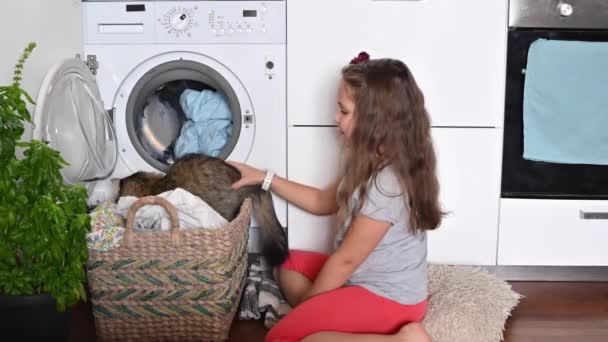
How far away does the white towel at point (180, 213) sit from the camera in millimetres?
1738

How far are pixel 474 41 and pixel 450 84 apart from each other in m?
0.16

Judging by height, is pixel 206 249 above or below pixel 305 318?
above

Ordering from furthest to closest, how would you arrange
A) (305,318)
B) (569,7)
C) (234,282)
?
(569,7) < (234,282) < (305,318)

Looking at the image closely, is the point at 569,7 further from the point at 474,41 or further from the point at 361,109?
the point at 361,109

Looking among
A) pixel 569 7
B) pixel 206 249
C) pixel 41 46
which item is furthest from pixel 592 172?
pixel 41 46

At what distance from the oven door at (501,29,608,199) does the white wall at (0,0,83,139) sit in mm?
1449

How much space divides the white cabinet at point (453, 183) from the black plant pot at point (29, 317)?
1.01 meters

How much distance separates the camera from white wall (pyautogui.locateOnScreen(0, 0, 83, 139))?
65.6 inches

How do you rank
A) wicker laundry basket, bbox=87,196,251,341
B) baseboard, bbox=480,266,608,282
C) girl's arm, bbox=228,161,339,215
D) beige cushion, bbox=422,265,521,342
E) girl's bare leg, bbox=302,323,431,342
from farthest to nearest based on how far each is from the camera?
baseboard, bbox=480,266,608,282, girl's arm, bbox=228,161,339,215, beige cushion, bbox=422,265,521,342, wicker laundry basket, bbox=87,196,251,341, girl's bare leg, bbox=302,323,431,342

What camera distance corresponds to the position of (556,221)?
2.23 metres

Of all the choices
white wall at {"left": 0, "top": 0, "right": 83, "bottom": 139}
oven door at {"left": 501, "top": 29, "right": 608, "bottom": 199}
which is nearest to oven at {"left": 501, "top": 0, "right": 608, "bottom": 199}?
oven door at {"left": 501, "top": 29, "right": 608, "bottom": 199}

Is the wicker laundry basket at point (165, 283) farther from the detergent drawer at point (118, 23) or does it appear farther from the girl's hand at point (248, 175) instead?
the detergent drawer at point (118, 23)

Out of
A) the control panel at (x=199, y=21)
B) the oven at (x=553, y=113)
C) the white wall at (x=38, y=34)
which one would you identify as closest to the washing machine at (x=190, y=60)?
the control panel at (x=199, y=21)

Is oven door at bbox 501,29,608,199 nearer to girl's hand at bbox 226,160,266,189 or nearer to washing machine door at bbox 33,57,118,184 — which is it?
girl's hand at bbox 226,160,266,189
